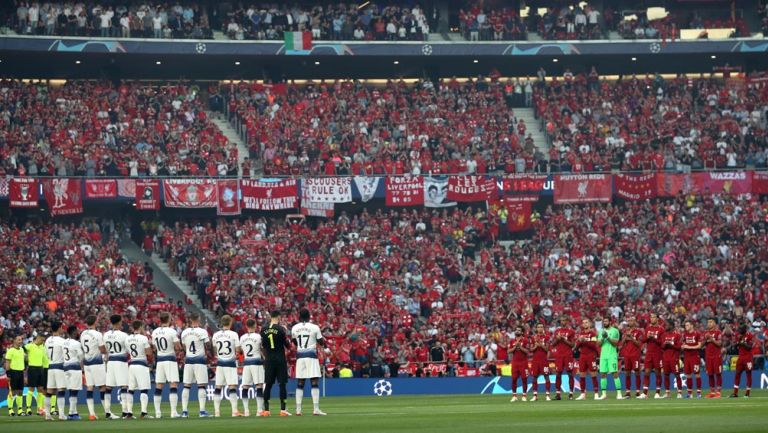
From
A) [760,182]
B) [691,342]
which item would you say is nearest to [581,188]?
[760,182]

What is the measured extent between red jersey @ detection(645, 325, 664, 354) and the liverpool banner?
24.3 m

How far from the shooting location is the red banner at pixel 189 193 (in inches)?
2206

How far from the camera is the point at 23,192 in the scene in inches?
→ 2121

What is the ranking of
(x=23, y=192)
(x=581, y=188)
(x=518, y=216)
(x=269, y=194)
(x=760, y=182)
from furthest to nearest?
(x=760, y=182) → (x=581, y=188) → (x=518, y=216) → (x=269, y=194) → (x=23, y=192)

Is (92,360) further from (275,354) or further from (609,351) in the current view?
(609,351)

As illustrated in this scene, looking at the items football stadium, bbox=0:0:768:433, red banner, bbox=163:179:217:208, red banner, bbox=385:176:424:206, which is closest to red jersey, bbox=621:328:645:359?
football stadium, bbox=0:0:768:433

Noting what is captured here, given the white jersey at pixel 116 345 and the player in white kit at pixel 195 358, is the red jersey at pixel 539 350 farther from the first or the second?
the white jersey at pixel 116 345

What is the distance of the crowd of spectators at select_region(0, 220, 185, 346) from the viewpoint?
4750 cm

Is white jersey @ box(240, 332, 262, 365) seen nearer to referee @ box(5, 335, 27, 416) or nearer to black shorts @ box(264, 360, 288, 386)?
black shorts @ box(264, 360, 288, 386)

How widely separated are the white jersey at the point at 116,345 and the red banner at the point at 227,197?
2698 centimetres

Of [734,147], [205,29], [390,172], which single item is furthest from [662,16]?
[205,29]

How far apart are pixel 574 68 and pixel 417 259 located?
59.7ft

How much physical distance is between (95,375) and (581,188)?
32992 millimetres

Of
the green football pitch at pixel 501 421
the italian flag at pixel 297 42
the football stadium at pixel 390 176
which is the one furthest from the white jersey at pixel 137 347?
the italian flag at pixel 297 42
